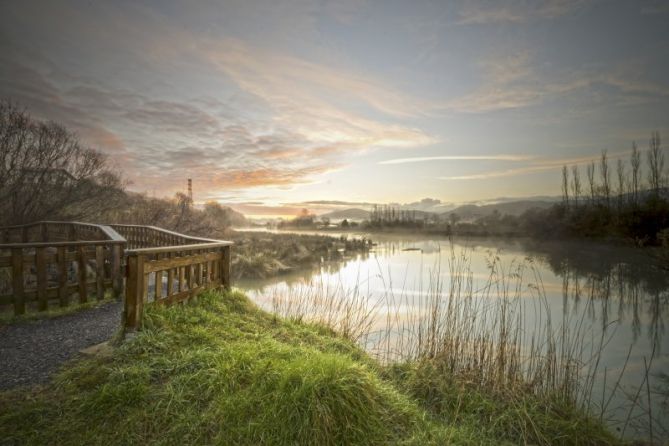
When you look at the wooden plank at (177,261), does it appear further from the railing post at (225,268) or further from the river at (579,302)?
the river at (579,302)

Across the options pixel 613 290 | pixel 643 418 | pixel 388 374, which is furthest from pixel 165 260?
pixel 613 290

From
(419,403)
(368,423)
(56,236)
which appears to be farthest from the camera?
(56,236)

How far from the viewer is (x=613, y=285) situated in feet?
50.5

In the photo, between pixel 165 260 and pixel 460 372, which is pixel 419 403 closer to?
pixel 460 372

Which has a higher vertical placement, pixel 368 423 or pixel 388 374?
pixel 368 423

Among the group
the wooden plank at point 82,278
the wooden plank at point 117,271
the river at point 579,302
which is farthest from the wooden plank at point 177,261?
the river at point 579,302

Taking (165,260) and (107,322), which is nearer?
(165,260)

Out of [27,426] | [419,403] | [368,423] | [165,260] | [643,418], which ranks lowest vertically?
[643,418]

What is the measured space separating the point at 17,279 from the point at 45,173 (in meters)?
10.5

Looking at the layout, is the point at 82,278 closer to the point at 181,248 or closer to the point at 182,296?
the point at 182,296

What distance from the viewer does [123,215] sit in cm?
1925

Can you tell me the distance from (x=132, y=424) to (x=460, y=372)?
5161 millimetres

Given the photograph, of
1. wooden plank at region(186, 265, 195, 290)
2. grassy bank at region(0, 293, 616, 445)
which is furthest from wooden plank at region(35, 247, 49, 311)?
grassy bank at region(0, 293, 616, 445)

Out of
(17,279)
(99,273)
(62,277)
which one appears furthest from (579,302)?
(17,279)
